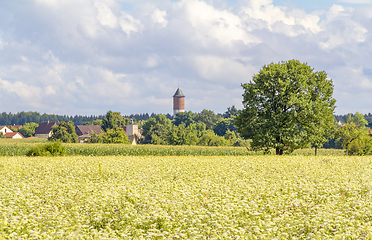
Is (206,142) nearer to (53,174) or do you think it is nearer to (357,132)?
(357,132)

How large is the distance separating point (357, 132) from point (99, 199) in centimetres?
4384

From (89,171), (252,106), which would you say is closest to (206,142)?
(252,106)

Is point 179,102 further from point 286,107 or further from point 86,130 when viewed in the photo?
point 286,107

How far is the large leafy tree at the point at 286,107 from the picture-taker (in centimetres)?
3484

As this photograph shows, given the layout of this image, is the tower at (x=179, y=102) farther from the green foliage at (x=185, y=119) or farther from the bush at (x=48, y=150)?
the bush at (x=48, y=150)

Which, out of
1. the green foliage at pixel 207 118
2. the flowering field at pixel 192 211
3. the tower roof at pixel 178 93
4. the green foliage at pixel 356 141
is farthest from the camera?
the tower roof at pixel 178 93

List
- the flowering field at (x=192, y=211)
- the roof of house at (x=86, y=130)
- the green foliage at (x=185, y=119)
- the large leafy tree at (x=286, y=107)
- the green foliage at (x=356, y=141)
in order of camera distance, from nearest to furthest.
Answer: the flowering field at (x=192, y=211)
the large leafy tree at (x=286, y=107)
the green foliage at (x=356, y=141)
the green foliage at (x=185, y=119)
the roof of house at (x=86, y=130)

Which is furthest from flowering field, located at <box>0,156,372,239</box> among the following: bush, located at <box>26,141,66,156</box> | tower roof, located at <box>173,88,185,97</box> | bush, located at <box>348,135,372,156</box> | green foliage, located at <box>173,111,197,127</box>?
tower roof, located at <box>173,88,185,97</box>

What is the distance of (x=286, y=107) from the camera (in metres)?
36.0

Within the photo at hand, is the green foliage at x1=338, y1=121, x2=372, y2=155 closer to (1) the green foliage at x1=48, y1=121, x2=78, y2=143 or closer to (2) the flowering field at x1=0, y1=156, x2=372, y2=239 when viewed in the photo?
(2) the flowering field at x1=0, y1=156, x2=372, y2=239

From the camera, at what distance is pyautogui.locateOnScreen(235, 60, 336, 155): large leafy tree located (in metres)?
A: 34.8

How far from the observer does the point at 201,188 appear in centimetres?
1349

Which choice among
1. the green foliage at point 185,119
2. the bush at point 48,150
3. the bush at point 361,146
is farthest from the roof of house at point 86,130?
the bush at point 361,146

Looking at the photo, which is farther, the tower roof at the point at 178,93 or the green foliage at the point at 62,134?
the tower roof at the point at 178,93
